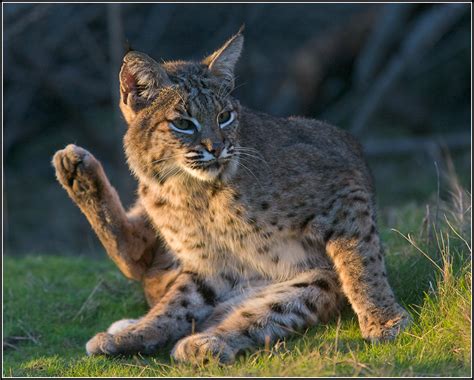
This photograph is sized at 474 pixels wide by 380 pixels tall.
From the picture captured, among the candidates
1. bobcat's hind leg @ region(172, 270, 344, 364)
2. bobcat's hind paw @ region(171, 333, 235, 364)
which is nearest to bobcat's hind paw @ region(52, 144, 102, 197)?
bobcat's hind leg @ region(172, 270, 344, 364)

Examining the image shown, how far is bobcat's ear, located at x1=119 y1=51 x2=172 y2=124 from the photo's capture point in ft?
17.6

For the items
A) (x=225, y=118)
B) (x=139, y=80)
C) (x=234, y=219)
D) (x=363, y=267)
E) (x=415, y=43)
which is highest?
(x=415, y=43)

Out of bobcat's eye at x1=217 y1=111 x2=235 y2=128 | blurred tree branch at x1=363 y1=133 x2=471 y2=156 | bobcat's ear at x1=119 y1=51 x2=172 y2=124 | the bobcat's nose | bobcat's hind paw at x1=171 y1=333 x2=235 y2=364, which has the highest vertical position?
bobcat's ear at x1=119 y1=51 x2=172 y2=124

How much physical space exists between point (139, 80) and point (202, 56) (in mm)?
8226

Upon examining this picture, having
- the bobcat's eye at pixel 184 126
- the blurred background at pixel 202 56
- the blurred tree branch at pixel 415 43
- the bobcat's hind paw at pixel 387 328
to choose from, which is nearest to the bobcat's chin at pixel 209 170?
the bobcat's eye at pixel 184 126

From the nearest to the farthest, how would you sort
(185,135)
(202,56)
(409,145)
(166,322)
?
Answer: (185,135) < (166,322) < (202,56) < (409,145)

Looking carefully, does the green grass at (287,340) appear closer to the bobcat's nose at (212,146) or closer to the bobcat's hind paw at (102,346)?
the bobcat's hind paw at (102,346)

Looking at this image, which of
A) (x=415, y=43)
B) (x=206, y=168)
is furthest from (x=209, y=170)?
(x=415, y=43)

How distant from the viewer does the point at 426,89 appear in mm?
16641

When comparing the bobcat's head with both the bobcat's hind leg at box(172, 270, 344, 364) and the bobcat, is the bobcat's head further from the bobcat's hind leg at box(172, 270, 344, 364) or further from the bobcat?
the bobcat's hind leg at box(172, 270, 344, 364)

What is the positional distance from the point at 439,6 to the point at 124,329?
8.55 m

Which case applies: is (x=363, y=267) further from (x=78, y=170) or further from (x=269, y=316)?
(x=78, y=170)

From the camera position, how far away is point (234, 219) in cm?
545

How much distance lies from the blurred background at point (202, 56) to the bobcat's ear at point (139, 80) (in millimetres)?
5794
